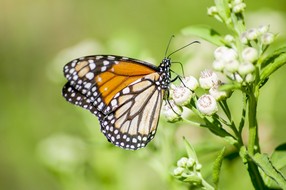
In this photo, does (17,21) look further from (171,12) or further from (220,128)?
(220,128)

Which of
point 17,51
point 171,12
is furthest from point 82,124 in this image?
point 17,51

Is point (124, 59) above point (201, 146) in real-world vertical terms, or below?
above

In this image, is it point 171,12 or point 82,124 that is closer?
point 82,124

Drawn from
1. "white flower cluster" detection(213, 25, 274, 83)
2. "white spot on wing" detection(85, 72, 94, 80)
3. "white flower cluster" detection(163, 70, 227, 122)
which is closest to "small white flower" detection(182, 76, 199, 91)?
"white flower cluster" detection(163, 70, 227, 122)

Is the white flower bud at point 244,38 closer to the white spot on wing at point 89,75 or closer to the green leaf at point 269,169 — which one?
the green leaf at point 269,169

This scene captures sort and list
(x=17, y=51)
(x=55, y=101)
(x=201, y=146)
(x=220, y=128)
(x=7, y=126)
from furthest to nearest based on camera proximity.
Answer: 1. (x=17, y=51)
2. (x=55, y=101)
3. (x=7, y=126)
4. (x=201, y=146)
5. (x=220, y=128)

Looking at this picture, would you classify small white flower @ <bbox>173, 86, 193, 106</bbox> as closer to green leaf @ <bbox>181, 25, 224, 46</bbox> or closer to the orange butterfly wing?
green leaf @ <bbox>181, 25, 224, 46</bbox>

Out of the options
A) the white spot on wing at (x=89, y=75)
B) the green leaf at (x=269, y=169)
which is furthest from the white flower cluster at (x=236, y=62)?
the white spot on wing at (x=89, y=75)
